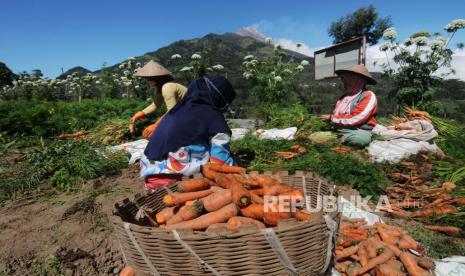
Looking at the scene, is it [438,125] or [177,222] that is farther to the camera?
[438,125]

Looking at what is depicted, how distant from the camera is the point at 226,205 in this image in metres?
1.92

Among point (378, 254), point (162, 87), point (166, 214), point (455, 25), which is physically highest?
→ point (455, 25)

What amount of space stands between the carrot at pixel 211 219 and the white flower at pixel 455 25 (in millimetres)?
8641

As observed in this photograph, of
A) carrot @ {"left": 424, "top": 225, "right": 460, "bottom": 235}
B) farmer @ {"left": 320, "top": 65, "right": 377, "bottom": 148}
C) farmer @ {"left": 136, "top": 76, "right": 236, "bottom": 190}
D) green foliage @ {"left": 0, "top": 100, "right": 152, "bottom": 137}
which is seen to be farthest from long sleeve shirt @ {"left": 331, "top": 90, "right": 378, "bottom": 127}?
green foliage @ {"left": 0, "top": 100, "right": 152, "bottom": 137}

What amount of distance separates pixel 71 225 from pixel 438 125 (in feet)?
19.5

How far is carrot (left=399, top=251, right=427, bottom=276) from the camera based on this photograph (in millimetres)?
2215

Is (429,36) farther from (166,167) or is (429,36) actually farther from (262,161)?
(166,167)

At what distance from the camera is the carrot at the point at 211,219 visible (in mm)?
1829

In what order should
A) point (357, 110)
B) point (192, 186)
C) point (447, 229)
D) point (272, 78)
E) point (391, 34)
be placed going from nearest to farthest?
point (192, 186)
point (447, 229)
point (357, 110)
point (391, 34)
point (272, 78)

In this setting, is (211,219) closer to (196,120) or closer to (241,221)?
(241,221)

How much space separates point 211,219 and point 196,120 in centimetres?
112

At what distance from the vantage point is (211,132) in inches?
110

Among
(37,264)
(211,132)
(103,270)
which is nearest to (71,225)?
(37,264)

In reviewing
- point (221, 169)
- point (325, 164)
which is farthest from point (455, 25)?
point (221, 169)
